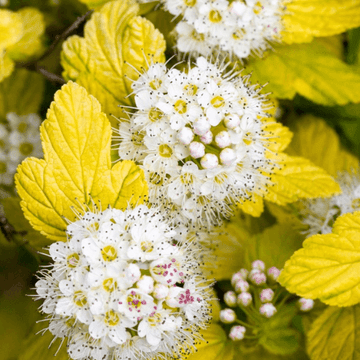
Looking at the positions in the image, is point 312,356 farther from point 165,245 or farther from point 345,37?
point 345,37

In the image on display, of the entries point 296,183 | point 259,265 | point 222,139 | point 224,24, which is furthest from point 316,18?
point 259,265

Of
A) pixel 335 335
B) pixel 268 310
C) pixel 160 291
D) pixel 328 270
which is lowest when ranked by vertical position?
pixel 335 335

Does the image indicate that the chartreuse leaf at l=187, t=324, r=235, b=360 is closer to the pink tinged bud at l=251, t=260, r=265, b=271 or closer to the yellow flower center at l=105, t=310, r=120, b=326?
the pink tinged bud at l=251, t=260, r=265, b=271

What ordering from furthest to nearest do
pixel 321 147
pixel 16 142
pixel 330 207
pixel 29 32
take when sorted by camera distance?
pixel 321 147 → pixel 16 142 → pixel 29 32 → pixel 330 207

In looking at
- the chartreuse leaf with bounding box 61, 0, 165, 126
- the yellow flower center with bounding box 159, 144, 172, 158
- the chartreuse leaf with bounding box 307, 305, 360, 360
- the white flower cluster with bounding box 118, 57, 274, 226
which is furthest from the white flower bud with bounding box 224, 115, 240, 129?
the chartreuse leaf with bounding box 307, 305, 360, 360

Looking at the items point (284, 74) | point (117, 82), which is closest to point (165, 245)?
point (117, 82)

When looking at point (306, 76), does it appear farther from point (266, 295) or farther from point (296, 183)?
point (266, 295)
